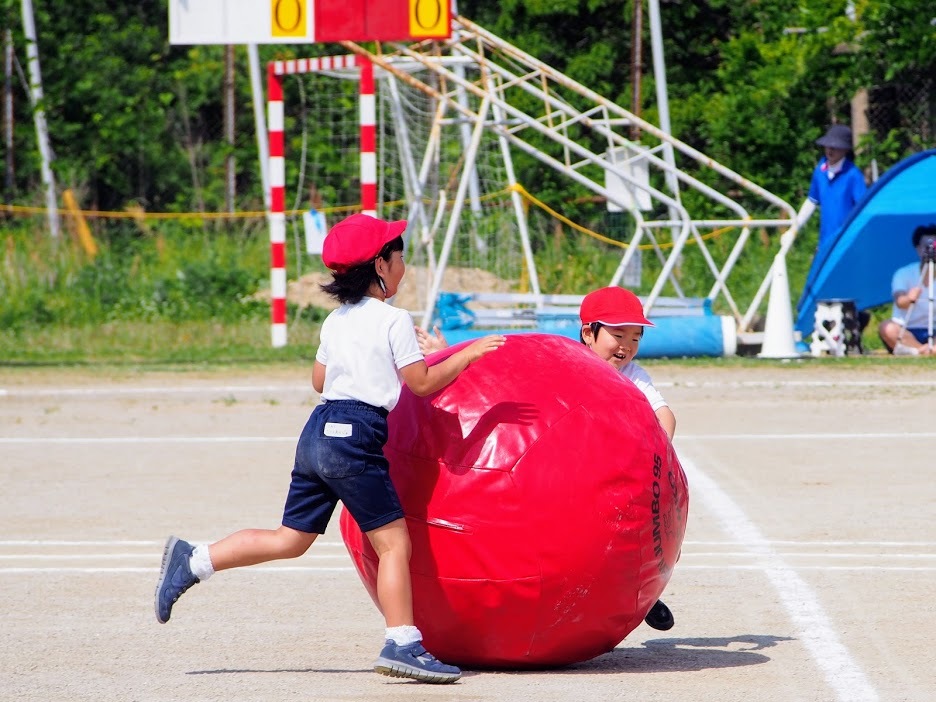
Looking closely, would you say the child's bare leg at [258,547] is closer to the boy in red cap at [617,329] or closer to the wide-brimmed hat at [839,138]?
the boy in red cap at [617,329]

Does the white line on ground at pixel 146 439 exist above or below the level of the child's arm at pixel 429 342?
below

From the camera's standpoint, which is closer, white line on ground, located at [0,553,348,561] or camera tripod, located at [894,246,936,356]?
white line on ground, located at [0,553,348,561]

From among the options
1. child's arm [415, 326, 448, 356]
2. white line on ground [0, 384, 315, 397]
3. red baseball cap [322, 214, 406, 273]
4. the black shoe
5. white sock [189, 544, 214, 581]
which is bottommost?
white line on ground [0, 384, 315, 397]

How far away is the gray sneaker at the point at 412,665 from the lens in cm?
520

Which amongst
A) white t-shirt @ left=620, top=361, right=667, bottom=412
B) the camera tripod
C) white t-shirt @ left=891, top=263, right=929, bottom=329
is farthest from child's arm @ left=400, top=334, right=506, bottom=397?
white t-shirt @ left=891, top=263, right=929, bottom=329

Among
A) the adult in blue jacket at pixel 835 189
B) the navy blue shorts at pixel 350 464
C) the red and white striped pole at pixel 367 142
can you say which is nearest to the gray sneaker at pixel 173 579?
the navy blue shorts at pixel 350 464

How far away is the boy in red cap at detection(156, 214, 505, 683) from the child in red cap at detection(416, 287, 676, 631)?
47cm

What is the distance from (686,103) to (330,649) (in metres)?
23.8

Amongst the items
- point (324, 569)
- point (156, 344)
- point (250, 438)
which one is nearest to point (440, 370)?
point (324, 569)

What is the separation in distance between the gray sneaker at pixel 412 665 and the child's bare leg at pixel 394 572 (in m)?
0.09

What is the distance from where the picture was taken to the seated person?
16438 mm

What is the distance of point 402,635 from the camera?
17.2 ft

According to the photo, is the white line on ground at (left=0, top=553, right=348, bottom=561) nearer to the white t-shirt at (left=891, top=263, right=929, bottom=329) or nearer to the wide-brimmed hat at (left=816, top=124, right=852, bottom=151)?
the white t-shirt at (left=891, top=263, right=929, bottom=329)

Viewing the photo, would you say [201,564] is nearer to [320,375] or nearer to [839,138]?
[320,375]
